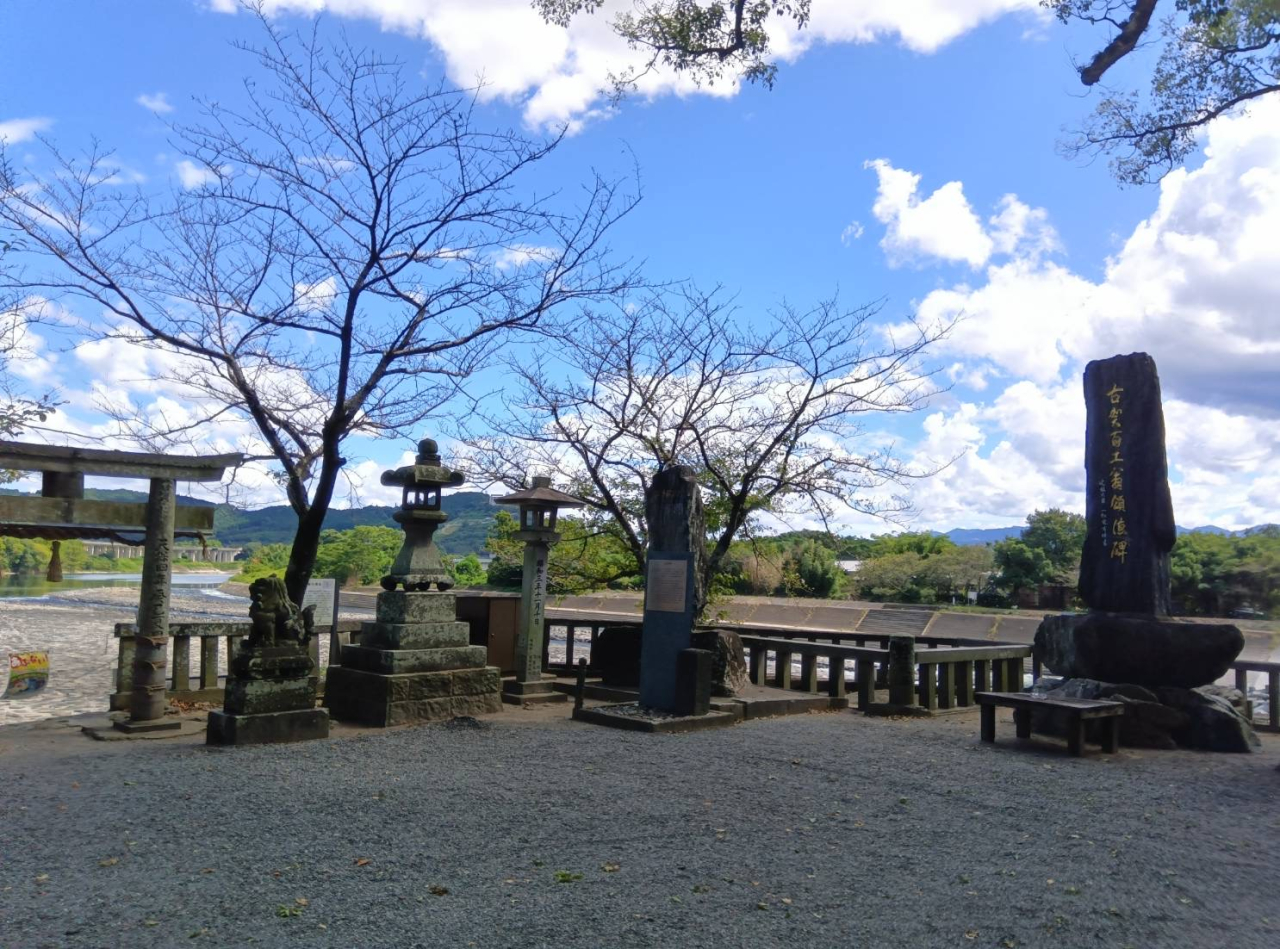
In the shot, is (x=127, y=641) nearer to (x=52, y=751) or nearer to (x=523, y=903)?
(x=52, y=751)

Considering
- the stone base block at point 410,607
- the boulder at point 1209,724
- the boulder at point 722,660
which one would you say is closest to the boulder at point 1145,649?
the boulder at point 1209,724

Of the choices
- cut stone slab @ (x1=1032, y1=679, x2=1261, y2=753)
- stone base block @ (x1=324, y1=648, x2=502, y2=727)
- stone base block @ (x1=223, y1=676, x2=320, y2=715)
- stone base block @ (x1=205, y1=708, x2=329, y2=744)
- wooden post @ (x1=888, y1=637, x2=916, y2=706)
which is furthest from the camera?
wooden post @ (x1=888, y1=637, x2=916, y2=706)

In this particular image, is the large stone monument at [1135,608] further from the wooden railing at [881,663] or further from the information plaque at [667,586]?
the information plaque at [667,586]

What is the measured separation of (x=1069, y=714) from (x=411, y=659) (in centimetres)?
608

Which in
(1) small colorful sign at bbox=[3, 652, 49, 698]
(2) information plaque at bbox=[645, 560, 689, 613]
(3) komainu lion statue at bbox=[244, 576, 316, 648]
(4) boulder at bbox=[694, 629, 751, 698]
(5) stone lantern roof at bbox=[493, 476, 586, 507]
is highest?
(5) stone lantern roof at bbox=[493, 476, 586, 507]

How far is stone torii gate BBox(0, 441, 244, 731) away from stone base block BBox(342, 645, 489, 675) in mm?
1738

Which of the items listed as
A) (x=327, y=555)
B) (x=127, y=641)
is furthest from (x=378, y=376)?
(x=327, y=555)

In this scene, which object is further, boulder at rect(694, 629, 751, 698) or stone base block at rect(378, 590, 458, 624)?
boulder at rect(694, 629, 751, 698)

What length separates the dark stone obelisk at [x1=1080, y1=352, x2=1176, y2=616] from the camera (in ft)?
29.7

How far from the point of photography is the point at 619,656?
37.9ft

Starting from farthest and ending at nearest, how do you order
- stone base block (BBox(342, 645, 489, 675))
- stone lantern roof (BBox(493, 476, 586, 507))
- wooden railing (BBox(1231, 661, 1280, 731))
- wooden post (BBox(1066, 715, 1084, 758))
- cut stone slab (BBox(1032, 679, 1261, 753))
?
stone lantern roof (BBox(493, 476, 586, 507)), wooden railing (BBox(1231, 661, 1280, 731)), stone base block (BBox(342, 645, 489, 675)), cut stone slab (BBox(1032, 679, 1261, 753)), wooden post (BBox(1066, 715, 1084, 758))

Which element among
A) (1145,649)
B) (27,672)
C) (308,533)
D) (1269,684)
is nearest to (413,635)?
(308,533)

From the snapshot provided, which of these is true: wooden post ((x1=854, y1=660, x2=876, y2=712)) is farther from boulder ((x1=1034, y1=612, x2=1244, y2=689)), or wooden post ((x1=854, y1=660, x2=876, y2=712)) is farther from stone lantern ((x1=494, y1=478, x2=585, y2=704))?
stone lantern ((x1=494, y1=478, x2=585, y2=704))

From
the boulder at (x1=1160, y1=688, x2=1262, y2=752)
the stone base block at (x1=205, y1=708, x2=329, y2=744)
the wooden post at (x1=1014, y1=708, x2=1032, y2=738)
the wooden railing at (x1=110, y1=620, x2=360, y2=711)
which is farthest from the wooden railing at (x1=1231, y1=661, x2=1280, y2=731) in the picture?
the wooden railing at (x1=110, y1=620, x2=360, y2=711)
